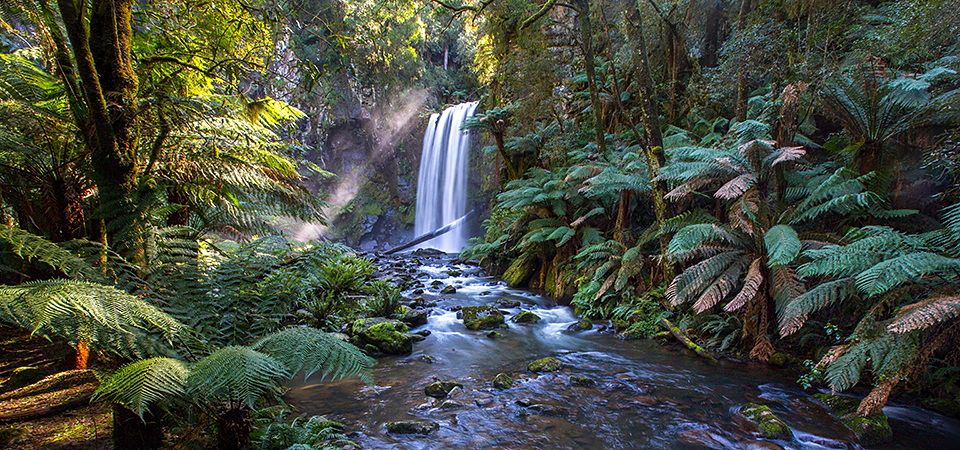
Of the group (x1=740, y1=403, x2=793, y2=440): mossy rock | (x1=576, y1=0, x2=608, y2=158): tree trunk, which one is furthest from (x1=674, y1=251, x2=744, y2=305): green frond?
(x1=576, y1=0, x2=608, y2=158): tree trunk

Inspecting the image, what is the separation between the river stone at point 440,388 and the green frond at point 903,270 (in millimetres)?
3331

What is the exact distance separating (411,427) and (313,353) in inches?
64.8

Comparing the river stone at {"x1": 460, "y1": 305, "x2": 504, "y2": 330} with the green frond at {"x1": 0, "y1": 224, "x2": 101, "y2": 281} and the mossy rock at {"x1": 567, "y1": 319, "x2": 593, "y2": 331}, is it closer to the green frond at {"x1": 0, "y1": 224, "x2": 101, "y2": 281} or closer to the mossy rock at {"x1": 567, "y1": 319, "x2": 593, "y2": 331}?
the mossy rock at {"x1": 567, "y1": 319, "x2": 593, "y2": 331}

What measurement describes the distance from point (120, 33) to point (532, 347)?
4.80 meters

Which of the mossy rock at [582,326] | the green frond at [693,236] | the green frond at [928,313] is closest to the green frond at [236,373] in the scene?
the green frond at [928,313]

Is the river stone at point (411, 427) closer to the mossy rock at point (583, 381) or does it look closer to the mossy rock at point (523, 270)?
the mossy rock at point (583, 381)

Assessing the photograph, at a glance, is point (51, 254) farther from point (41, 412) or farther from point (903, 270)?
point (903, 270)

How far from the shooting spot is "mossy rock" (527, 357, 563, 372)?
4312mm

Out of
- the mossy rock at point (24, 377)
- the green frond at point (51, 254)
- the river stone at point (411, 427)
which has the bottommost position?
the river stone at point (411, 427)

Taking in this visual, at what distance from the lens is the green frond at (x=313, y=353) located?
1695mm

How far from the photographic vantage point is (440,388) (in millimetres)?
3719

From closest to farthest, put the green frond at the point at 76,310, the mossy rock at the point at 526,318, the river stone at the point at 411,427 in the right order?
the green frond at the point at 76,310
the river stone at the point at 411,427
the mossy rock at the point at 526,318

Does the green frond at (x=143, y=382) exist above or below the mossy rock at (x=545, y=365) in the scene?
above

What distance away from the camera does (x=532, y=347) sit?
5168 mm
